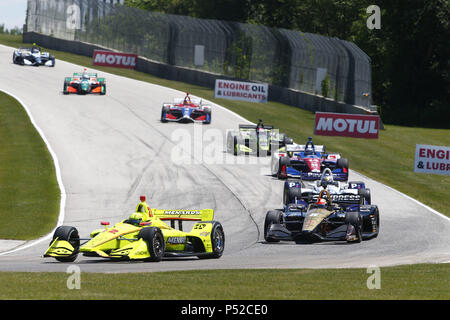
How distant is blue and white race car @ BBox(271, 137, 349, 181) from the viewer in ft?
93.9

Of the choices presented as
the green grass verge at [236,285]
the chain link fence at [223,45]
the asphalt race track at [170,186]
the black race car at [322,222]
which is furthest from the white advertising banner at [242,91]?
the green grass verge at [236,285]

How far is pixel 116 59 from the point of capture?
2527 inches

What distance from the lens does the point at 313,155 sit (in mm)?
29344

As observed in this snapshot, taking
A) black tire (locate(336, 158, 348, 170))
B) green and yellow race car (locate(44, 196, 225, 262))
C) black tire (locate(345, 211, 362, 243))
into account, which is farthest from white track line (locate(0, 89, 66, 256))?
black tire (locate(336, 158, 348, 170))

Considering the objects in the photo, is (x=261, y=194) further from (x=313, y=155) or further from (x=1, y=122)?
(x=1, y=122)

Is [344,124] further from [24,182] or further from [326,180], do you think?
[326,180]

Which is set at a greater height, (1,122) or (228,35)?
(228,35)

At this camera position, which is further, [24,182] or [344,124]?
[344,124]

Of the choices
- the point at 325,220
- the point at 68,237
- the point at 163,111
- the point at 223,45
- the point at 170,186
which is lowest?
the point at 170,186

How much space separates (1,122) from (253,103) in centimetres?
1743

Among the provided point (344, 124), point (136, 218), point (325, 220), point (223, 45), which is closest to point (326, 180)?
point (325, 220)

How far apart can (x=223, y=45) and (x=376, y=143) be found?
1963cm
